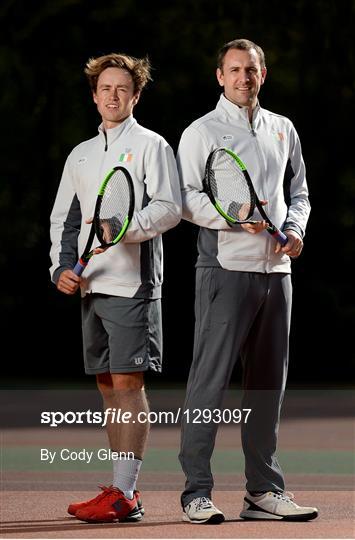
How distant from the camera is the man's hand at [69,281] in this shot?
6754 millimetres

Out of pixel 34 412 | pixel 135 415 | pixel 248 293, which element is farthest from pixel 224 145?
pixel 34 412

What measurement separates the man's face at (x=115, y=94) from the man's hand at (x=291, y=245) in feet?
3.04

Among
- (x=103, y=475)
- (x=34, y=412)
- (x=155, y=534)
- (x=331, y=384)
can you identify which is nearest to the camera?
(x=155, y=534)

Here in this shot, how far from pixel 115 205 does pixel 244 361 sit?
36.3 inches

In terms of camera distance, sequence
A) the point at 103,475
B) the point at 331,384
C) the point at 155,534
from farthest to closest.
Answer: the point at 331,384 → the point at 103,475 → the point at 155,534

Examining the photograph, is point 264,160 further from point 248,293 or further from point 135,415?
point 135,415

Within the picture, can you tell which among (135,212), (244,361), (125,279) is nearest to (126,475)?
(244,361)

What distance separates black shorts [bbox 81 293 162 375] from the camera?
6.73 meters

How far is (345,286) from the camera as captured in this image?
1939 centimetres

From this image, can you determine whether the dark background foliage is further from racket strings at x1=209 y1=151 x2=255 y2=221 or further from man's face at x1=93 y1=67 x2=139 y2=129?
racket strings at x1=209 y1=151 x2=255 y2=221

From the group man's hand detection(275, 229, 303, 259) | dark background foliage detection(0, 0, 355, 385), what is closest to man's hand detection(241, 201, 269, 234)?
man's hand detection(275, 229, 303, 259)

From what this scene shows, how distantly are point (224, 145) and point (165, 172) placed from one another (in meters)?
0.30

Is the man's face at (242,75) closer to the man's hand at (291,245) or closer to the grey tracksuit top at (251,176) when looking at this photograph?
the grey tracksuit top at (251,176)

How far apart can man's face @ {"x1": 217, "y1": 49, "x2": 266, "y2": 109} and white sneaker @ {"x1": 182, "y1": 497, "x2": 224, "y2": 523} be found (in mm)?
1788
